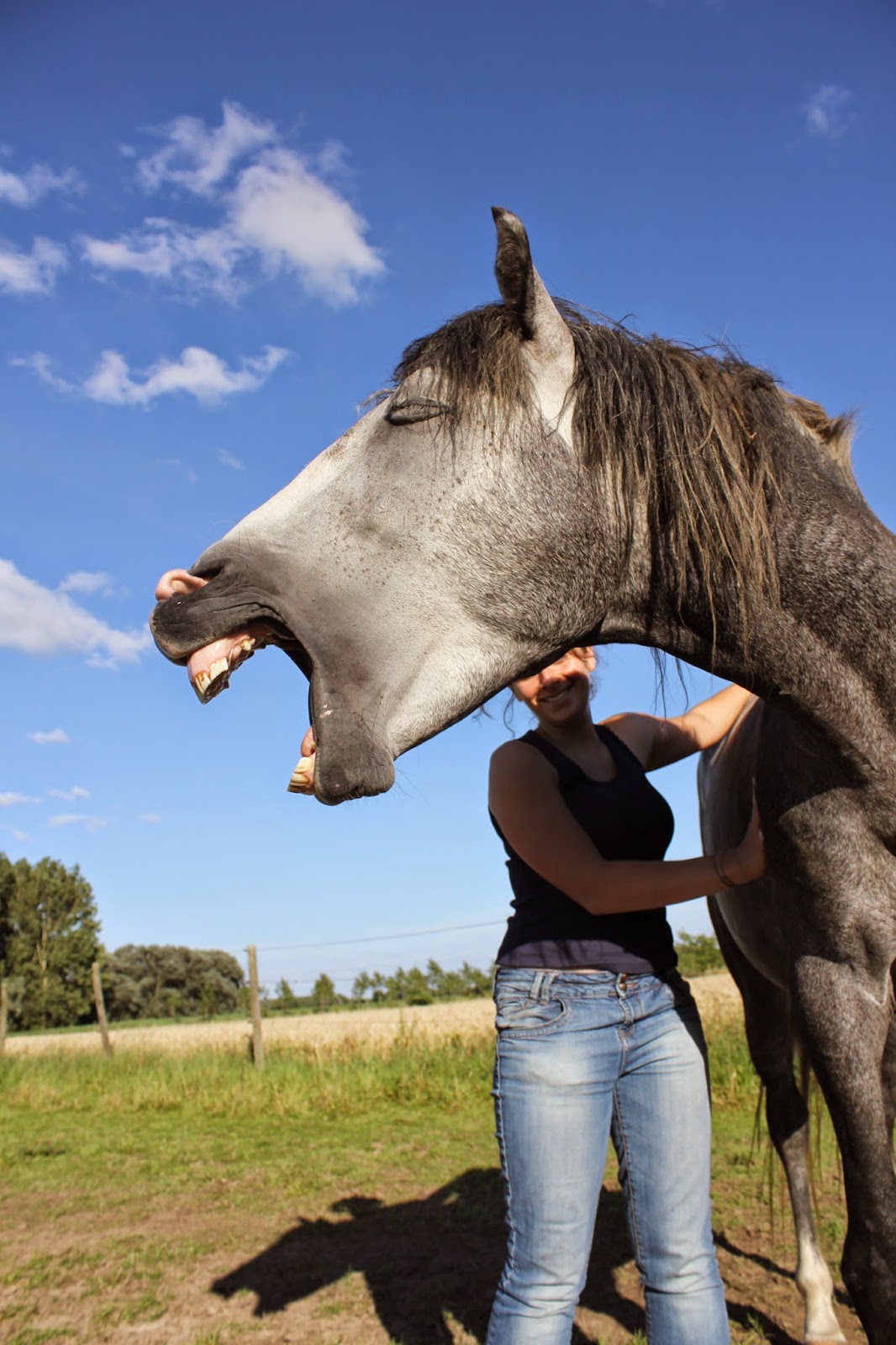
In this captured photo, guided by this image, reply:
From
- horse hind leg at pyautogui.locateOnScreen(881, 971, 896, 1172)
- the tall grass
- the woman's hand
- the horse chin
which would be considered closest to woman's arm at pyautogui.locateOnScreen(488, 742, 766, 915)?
the woman's hand

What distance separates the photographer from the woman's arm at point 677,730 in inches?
112

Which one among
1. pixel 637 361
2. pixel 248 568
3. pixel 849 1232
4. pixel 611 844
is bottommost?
pixel 849 1232

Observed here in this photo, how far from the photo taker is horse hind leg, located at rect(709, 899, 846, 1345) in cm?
329

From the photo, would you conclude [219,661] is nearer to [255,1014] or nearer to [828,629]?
[828,629]

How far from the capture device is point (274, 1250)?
4.48m

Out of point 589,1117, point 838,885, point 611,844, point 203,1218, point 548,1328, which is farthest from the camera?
point 203,1218

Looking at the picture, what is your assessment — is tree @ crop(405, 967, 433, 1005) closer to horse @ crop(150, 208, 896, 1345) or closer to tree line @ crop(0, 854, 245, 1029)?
tree line @ crop(0, 854, 245, 1029)

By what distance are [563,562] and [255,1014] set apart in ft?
34.4

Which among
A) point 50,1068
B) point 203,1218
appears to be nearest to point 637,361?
point 203,1218

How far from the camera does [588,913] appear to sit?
2.35 meters

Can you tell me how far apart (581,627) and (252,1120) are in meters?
7.97

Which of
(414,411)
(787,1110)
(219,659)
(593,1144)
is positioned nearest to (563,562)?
(414,411)

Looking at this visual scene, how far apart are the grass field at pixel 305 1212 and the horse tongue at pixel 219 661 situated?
307cm

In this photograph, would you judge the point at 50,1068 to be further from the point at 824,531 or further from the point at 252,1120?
the point at 824,531
